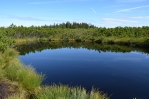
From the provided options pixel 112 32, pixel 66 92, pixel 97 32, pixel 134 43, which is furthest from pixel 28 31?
pixel 66 92

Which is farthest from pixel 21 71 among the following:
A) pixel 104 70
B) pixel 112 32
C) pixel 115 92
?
pixel 112 32

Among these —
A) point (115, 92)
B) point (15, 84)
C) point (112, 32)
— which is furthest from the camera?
point (112, 32)

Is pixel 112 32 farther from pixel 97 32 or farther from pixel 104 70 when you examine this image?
pixel 104 70

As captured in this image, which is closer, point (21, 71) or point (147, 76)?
point (21, 71)

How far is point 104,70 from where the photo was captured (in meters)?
20.0

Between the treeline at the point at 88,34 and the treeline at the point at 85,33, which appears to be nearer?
the treeline at the point at 88,34

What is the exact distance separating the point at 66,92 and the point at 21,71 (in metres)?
3.98

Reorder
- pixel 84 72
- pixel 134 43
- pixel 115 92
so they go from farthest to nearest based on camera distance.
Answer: pixel 134 43 → pixel 84 72 → pixel 115 92

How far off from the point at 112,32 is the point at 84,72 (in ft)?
138

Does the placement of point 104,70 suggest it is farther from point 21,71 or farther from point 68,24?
point 68,24

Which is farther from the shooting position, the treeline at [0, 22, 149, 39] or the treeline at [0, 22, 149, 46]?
the treeline at [0, 22, 149, 39]

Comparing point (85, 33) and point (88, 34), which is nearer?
point (88, 34)

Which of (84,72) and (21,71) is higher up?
(21,71)

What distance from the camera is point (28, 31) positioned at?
63.8 metres
